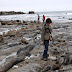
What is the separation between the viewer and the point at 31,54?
24.8 ft

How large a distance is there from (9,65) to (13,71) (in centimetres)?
43

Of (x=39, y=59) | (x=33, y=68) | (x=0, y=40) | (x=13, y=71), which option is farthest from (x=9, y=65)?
(x=0, y=40)

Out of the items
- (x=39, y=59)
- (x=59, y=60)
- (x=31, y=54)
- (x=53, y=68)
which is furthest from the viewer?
(x=31, y=54)

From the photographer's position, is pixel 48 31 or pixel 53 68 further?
pixel 48 31

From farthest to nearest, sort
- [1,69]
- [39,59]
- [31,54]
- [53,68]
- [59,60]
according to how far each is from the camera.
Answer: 1. [31,54]
2. [39,59]
3. [59,60]
4. [53,68]
5. [1,69]

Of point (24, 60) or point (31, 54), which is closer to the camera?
point (24, 60)

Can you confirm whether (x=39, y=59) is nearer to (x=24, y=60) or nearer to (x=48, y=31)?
(x=24, y=60)

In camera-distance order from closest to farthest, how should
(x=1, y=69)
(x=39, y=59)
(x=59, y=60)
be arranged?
(x=1, y=69)
(x=59, y=60)
(x=39, y=59)

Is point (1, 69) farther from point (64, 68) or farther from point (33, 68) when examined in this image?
point (64, 68)

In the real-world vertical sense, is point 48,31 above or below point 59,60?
above

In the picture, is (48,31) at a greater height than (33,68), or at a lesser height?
greater

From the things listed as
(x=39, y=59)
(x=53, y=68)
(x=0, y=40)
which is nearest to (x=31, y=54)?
(x=39, y=59)

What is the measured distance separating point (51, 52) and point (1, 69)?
3.43m

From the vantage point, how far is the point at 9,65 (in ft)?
18.4
